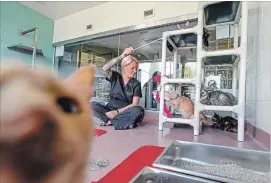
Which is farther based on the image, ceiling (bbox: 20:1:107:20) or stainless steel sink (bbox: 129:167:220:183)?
ceiling (bbox: 20:1:107:20)

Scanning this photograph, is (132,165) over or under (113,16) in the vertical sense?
under

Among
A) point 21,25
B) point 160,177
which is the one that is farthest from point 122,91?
point 21,25

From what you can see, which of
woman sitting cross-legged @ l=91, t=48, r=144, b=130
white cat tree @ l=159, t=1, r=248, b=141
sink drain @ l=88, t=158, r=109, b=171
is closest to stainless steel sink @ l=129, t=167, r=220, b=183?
sink drain @ l=88, t=158, r=109, b=171

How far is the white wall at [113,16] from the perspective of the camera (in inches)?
76.9

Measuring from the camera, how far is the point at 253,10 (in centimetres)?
129

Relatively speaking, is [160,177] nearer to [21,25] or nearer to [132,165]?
[132,165]

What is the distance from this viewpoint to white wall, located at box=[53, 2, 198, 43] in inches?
76.9

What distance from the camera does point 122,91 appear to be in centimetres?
166

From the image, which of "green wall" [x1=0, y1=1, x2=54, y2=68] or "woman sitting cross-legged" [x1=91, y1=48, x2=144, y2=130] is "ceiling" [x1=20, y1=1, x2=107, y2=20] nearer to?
"green wall" [x1=0, y1=1, x2=54, y2=68]

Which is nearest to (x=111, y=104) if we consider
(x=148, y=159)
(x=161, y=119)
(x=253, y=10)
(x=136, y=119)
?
(x=136, y=119)

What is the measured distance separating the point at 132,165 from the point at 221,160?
15.2 inches

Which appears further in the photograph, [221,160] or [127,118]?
[127,118]

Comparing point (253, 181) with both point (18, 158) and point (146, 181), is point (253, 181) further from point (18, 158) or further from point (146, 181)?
point (18, 158)

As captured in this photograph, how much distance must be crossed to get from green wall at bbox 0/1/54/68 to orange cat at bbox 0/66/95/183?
2.58 meters
